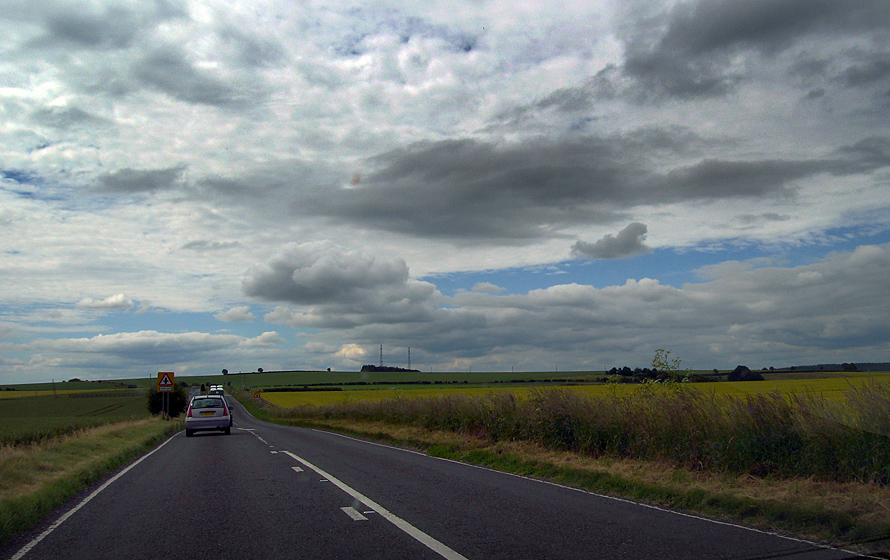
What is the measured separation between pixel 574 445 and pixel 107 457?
43.0 feet

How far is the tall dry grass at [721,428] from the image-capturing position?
9.58 meters

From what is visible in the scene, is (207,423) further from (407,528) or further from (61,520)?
(407,528)

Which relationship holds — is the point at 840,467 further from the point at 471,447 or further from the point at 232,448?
the point at 232,448

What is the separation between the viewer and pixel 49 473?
14.1m

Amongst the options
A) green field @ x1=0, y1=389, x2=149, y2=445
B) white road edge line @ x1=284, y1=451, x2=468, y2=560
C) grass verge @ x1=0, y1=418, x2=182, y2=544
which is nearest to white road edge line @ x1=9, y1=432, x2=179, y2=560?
grass verge @ x1=0, y1=418, x2=182, y2=544

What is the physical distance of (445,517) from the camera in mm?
8234

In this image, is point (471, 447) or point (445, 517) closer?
point (445, 517)

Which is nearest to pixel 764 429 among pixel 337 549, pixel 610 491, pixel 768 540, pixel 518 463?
pixel 610 491

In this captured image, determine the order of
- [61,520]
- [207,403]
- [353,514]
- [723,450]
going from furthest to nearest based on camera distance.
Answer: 1. [207,403]
2. [723,450]
3. [61,520]
4. [353,514]

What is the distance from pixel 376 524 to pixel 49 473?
10335 millimetres

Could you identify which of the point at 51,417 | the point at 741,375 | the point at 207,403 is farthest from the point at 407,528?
the point at 51,417

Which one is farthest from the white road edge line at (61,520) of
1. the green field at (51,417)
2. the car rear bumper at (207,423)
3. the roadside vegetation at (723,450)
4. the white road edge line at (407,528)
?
the car rear bumper at (207,423)

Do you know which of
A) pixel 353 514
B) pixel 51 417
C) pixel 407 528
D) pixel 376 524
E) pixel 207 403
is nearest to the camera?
pixel 407 528

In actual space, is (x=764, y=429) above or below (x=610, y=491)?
above
